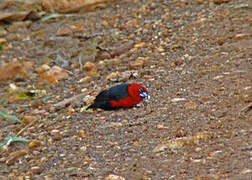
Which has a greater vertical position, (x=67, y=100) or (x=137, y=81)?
(x=137, y=81)

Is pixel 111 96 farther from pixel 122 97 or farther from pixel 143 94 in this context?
pixel 143 94

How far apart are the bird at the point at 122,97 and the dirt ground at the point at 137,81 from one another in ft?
0.21

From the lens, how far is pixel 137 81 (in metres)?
4.00

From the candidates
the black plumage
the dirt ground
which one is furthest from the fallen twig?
the black plumage

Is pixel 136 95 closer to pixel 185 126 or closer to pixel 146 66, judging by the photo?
pixel 185 126

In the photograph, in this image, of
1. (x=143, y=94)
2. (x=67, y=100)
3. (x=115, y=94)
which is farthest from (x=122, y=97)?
(x=67, y=100)

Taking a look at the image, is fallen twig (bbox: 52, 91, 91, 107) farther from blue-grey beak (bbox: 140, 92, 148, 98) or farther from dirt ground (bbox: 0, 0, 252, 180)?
blue-grey beak (bbox: 140, 92, 148, 98)

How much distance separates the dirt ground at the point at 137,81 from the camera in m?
2.65

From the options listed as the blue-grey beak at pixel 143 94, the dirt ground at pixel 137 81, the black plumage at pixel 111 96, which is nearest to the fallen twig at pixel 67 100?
the dirt ground at pixel 137 81

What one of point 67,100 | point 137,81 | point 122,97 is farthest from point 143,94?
point 67,100

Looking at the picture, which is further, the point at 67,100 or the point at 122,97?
the point at 67,100

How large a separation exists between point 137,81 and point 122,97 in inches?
22.7

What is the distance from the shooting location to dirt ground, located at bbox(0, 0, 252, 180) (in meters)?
2.65

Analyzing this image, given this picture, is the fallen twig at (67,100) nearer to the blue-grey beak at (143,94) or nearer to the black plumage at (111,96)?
the black plumage at (111,96)
